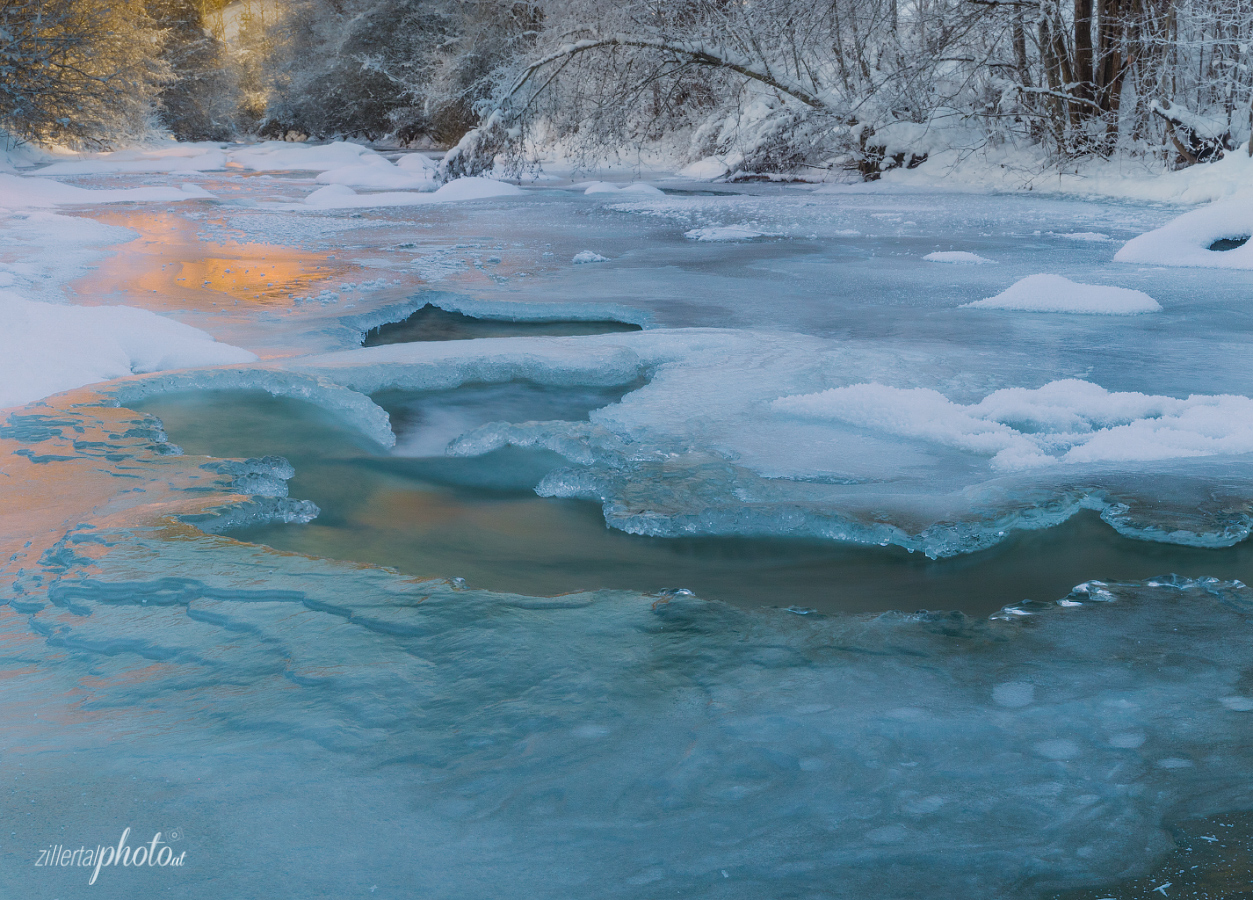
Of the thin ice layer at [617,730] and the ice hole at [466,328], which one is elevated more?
the ice hole at [466,328]

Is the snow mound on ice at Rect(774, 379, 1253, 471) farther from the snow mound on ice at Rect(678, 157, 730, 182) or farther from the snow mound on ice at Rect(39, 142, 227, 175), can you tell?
the snow mound on ice at Rect(39, 142, 227, 175)

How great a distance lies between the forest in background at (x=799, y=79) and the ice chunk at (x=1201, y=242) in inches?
104

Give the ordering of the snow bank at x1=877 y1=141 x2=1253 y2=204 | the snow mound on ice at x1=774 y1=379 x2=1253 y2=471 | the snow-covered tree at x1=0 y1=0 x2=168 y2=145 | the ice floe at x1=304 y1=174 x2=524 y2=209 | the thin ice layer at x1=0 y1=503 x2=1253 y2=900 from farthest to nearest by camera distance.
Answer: the snow-covered tree at x1=0 y1=0 x2=168 y2=145 → the ice floe at x1=304 y1=174 x2=524 y2=209 → the snow bank at x1=877 y1=141 x2=1253 y2=204 → the snow mound on ice at x1=774 y1=379 x2=1253 y2=471 → the thin ice layer at x1=0 y1=503 x2=1253 y2=900

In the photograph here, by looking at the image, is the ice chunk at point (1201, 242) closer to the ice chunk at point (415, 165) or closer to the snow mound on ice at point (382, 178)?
the snow mound on ice at point (382, 178)

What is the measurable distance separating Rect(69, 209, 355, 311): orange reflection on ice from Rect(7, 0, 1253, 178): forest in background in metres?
5.86

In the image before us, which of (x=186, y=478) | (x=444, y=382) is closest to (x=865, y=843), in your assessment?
(x=186, y=478)

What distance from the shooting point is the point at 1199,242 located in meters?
6.00

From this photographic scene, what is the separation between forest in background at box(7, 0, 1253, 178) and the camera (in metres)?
9.54

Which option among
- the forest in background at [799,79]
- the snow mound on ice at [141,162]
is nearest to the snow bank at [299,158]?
the snow mound on ice at [141,162]

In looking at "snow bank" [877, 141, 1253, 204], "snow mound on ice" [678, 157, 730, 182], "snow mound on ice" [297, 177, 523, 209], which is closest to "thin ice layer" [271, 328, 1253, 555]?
"snow bank" [877, 141, 1253, 204]

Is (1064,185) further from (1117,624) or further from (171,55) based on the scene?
(171,55)

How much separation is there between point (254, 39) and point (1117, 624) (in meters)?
36.4

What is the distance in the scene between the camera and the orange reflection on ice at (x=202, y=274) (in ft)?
16.4

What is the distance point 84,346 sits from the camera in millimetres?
3504
